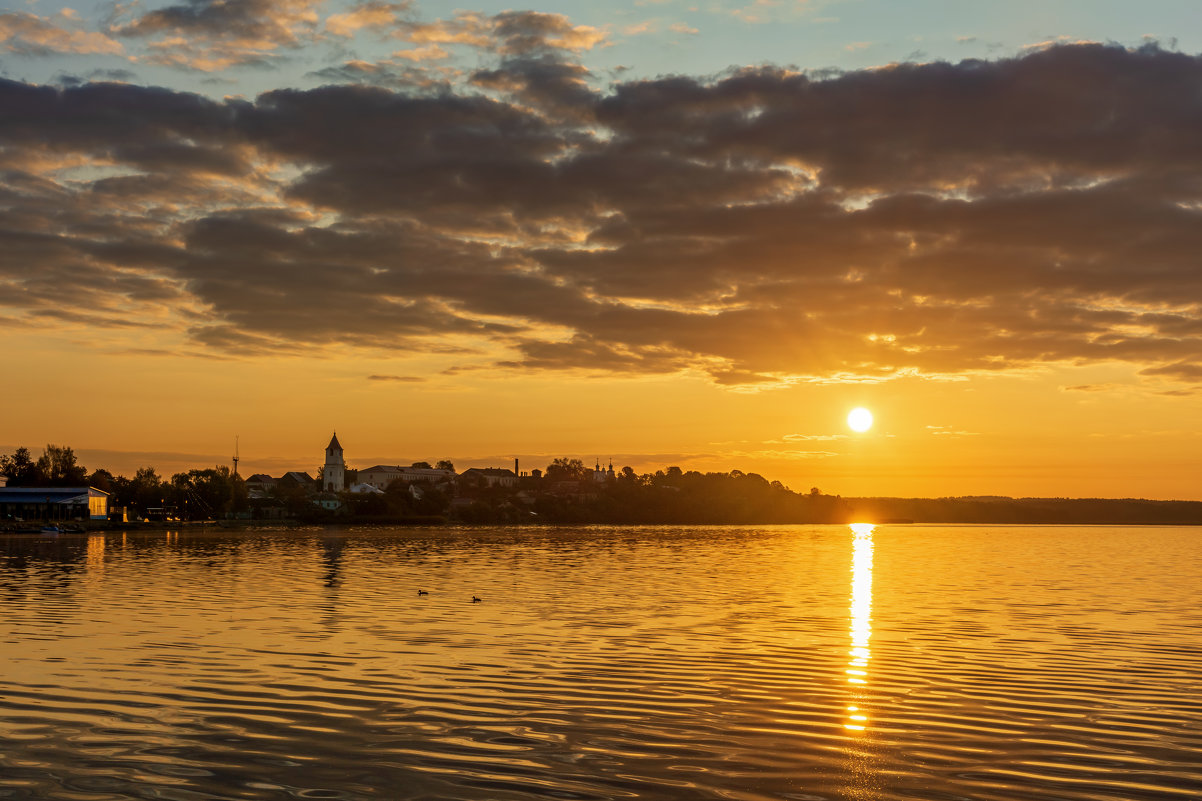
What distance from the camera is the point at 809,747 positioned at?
1766 centimetres

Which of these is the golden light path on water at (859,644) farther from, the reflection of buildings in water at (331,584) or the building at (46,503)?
the building at (46,503)

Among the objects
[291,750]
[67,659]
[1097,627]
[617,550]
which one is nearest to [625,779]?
[291,750]

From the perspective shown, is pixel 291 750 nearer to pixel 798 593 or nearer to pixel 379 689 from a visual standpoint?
pixel 379 689

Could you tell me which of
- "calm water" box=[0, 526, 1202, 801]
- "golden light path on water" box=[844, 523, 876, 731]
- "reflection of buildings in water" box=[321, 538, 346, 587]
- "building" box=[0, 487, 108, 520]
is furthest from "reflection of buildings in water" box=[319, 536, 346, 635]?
"building" box=[0, 487, 108, 520]

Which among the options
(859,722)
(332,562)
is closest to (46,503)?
(332,562)

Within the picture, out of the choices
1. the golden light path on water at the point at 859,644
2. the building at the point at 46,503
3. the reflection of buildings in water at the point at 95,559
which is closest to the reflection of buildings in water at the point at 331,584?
the reflection of buildings in water at the point at 95,559

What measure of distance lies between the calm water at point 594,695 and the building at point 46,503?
13353 centimetres

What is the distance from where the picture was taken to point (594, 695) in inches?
904

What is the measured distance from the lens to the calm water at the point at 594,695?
15477 mm

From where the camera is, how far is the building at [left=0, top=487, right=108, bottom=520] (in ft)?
558

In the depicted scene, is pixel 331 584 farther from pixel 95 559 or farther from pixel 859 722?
pixel 859 722

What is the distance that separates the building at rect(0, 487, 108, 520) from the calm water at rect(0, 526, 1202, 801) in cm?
13353

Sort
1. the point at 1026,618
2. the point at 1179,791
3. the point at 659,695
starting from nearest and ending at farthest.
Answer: the point at 1179,791
the point at 659,695
the point at 1026,618

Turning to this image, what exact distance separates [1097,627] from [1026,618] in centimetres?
354
